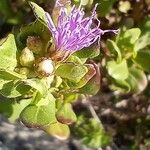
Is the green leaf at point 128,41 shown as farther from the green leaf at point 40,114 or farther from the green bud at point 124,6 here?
the green leaf at point 40,114

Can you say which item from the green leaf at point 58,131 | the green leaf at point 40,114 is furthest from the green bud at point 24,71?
the green leaf at point 58,131

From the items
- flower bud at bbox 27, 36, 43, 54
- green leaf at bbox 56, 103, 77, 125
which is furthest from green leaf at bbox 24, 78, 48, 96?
green leaf at bbox 56, 103, 77, 125

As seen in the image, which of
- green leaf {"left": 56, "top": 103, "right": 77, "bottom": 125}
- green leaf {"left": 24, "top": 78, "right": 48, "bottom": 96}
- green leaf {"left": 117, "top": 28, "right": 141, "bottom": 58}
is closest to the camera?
green leaf {"left": 24, "top": 78, "right": 48, "bottom": 96}

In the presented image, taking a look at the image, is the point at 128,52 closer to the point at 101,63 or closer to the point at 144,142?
the point at 101,63

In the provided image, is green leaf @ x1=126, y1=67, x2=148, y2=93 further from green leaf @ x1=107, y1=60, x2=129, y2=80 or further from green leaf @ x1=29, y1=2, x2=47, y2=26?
green leaf @ x1=29, y1=2, x2=47, y2=26

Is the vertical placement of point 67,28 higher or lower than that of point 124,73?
higher

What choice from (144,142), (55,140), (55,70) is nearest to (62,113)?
(55,70)
